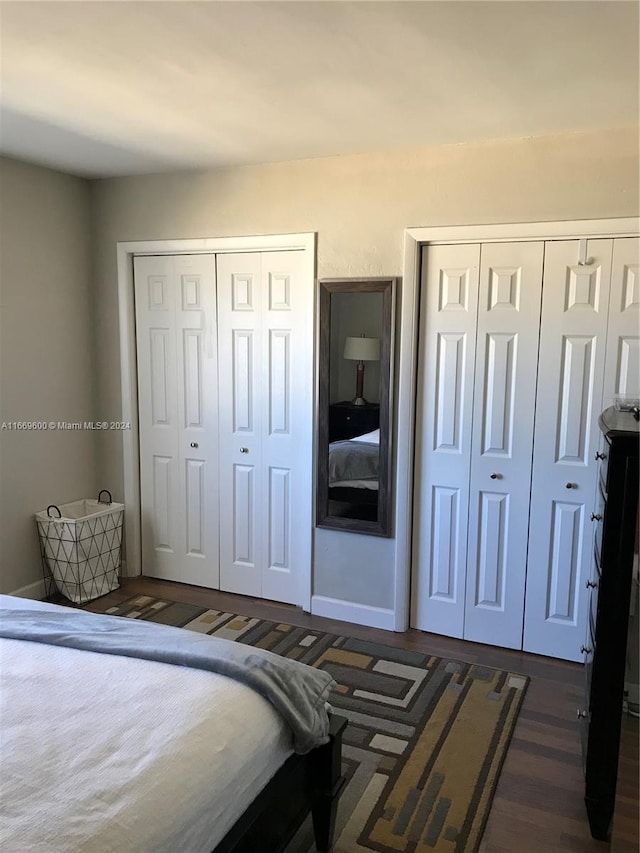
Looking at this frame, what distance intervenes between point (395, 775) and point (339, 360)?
192 centimetres

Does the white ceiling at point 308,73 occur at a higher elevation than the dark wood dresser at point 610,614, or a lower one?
higher

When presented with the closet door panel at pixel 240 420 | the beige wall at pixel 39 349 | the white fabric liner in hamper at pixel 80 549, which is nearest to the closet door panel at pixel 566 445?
the closet door panel at pixel 240 420

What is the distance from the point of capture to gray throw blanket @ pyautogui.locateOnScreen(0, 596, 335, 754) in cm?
184

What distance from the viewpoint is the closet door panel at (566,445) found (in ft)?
9.81

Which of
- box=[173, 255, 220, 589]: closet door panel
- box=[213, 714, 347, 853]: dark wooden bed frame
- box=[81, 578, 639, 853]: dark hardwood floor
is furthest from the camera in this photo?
box=[173, 255, 220, 589]: closet door panel

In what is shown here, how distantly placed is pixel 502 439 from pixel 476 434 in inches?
4.9

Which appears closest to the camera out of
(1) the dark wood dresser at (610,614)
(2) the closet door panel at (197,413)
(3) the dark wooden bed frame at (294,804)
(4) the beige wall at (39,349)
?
(3) the dark wooden bed frame at (294,804)

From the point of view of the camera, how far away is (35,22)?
1875 mm

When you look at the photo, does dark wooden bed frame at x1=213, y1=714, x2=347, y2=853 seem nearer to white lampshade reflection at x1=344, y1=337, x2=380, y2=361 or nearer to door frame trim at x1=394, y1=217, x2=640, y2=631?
door frame trim at x1=394, y1=217, x2=640, y2=631

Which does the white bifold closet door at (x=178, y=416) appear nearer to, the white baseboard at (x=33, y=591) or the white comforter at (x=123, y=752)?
the white baseboard at (x=33, y=591)

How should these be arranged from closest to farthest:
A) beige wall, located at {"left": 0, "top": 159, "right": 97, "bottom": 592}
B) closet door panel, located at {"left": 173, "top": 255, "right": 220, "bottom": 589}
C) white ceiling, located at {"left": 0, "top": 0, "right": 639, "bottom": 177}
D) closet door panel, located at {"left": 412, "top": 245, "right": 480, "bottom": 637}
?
white ceiling, located at {"left": 0, "top": 0, "right": 639, "bottom": 177}
closet door panel, located at {"left": 412, "top": 245, "right": 480, "bottom": 637}
beige wall, located at {"left": 0, "top": 159, "right": 97, "bottom": 592}
closet door panel, located at {"left": 173, "top": 255, "right": 220, "bottom": 589}

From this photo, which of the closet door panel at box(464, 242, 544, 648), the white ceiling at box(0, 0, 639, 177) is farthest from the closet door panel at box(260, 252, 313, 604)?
the closet door panel at box(464, 242, 544, 648)

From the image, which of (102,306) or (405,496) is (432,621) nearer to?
(405,496)

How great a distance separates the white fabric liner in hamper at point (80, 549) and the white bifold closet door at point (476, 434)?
1813 millimetres
